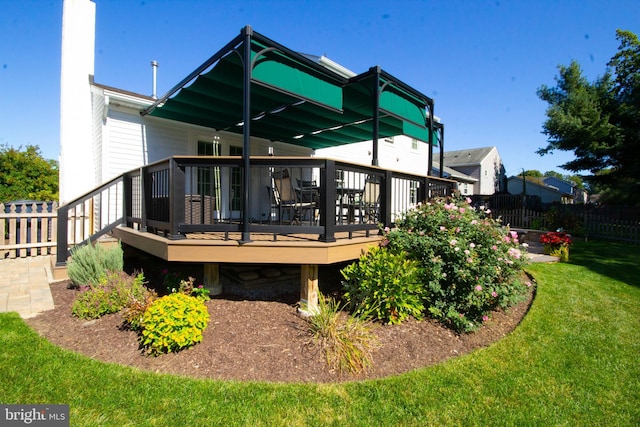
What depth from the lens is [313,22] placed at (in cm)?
867

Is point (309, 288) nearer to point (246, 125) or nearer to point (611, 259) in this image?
point (246, 125)

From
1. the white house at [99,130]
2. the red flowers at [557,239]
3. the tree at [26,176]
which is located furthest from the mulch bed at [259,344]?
the tree at [26,176]

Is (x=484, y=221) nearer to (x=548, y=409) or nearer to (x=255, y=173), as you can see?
A: (x=548, y=409)

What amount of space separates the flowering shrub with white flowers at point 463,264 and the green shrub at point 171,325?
2.72 meters

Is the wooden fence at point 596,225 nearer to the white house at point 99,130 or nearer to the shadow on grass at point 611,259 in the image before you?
the shadow on grass at point 611,259

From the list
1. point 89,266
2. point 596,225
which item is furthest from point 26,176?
point 596,225

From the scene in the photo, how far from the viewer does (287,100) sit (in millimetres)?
6277

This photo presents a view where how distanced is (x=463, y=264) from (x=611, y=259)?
25.2 feet

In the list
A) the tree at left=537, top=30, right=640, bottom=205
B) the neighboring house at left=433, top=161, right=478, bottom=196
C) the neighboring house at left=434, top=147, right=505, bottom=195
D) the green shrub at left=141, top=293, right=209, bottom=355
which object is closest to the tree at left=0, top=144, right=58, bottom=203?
the green shrub at left=141, top=293, right=209, bottom=355

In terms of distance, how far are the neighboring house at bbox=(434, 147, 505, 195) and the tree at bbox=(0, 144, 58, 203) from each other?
3060 centimetres

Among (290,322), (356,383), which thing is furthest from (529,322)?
(290,322)

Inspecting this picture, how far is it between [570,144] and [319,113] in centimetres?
1940

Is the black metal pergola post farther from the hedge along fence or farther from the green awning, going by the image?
the hedge along fence

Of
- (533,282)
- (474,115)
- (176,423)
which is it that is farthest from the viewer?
(474,115)
